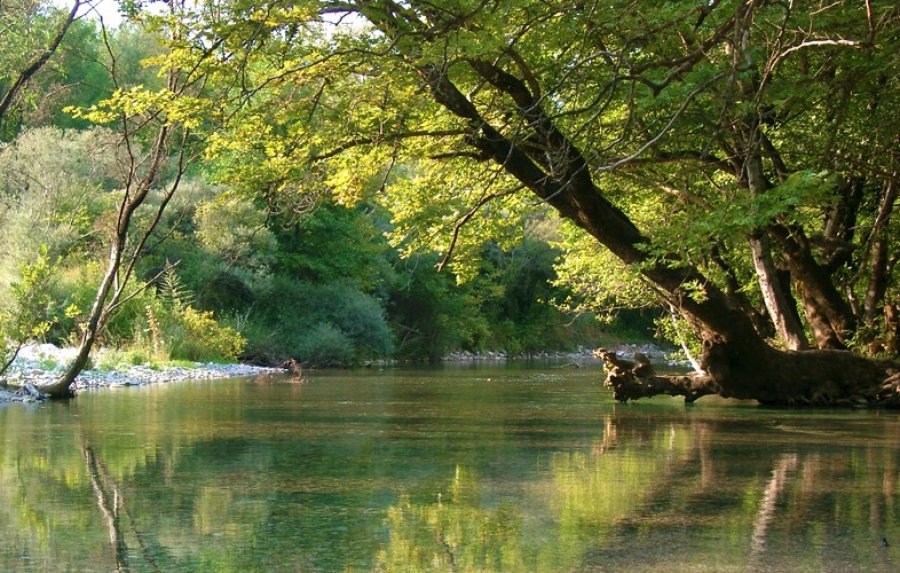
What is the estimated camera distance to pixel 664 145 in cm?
1602

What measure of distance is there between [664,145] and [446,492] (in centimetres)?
926

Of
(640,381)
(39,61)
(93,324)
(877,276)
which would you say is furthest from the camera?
(877,276)

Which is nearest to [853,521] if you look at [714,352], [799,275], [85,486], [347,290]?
[85,486]

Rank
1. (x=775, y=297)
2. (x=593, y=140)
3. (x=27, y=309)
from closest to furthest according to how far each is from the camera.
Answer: (x=593, y=140) < (x=27, y=309) < (x=775, y=297)

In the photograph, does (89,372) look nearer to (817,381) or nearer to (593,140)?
(817,381)

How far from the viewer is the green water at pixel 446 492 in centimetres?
571

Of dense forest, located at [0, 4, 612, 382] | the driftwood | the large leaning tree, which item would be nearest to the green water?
the large leaning tree

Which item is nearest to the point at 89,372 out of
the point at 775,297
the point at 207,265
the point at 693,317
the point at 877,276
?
the point at 693,317

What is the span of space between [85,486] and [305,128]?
825 centimetres

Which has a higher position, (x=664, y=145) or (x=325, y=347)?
(x=664, y=145)

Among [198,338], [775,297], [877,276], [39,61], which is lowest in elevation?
[198,338]

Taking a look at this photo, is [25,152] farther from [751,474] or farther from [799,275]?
[751,474]

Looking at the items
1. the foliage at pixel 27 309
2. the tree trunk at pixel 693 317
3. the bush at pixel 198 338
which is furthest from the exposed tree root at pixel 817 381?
the bush at pixel 198 338

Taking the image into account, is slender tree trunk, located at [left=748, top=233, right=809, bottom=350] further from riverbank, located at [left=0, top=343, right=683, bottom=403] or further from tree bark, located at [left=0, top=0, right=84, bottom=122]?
riverbank, located at [left=0, top=343, right=683, bottom=403]
